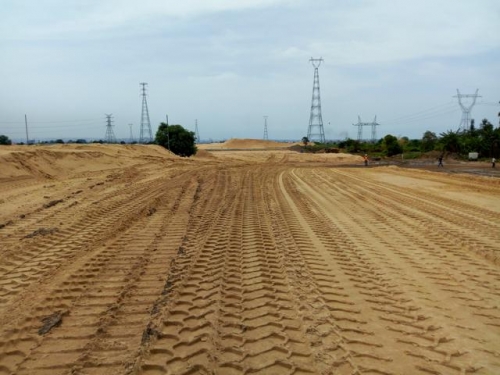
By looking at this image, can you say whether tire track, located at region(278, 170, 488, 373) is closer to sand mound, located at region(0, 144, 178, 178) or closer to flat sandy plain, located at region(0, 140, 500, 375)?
flat sandy plain, located at region(0, 140, 500, 375)

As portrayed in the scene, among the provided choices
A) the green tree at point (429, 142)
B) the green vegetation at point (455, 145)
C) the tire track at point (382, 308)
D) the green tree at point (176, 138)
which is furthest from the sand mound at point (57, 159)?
the green tree at point (429, 142)

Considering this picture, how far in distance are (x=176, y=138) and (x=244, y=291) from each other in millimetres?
40537

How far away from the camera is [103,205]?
34.3ft

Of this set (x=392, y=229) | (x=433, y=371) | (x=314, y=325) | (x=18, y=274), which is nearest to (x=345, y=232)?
(x=392, y=229)

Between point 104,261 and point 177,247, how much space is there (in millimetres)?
1178

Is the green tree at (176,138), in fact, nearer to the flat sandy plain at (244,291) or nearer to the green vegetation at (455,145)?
the green vegetation at (455,145)

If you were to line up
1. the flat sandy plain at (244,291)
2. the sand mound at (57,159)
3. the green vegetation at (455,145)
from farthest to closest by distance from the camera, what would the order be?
1. the green vegetation at (455,145)
2. the sand mound at (57,159)
3. the flat sandy plain at (244,291)

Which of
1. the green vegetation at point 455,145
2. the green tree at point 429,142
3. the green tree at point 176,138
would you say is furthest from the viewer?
the green tree at point 429,142

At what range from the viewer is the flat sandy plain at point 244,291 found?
3438mm

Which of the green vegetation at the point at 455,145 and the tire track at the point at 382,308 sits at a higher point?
the green vegetation at the point at 455,145

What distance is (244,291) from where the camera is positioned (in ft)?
15.8

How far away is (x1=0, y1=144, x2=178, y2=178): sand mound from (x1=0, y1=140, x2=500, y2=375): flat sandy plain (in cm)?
709

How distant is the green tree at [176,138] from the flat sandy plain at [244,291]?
33858 millimetres

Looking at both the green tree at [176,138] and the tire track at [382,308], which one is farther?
the green tree at [176,138]
